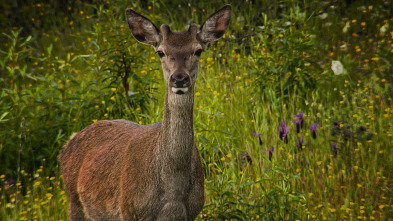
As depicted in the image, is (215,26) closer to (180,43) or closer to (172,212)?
(180,43)

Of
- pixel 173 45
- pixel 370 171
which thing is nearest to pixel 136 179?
pixel 173 45

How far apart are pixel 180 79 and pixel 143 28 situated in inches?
34.4

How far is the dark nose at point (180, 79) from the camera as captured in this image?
315 centimetres

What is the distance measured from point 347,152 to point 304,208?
3.69 feet

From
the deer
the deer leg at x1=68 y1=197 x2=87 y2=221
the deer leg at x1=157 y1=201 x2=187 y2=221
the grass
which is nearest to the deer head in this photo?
the deer

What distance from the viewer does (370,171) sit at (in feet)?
15.6

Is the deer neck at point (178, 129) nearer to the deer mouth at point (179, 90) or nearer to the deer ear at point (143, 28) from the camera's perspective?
the deer mouth at point (179, 90)

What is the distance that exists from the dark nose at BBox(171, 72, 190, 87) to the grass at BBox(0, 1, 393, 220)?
1132mm

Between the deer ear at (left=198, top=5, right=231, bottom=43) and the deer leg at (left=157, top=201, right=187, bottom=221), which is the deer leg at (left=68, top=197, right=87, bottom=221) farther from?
the deer ear at (left=198, top=5, right=231, bottom=43)

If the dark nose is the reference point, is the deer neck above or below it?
below

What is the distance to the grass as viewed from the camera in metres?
4.32

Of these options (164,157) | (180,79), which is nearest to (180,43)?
(180,79)

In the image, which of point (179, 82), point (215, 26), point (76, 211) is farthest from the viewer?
point (76, 211)

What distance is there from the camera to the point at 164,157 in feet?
11.2
